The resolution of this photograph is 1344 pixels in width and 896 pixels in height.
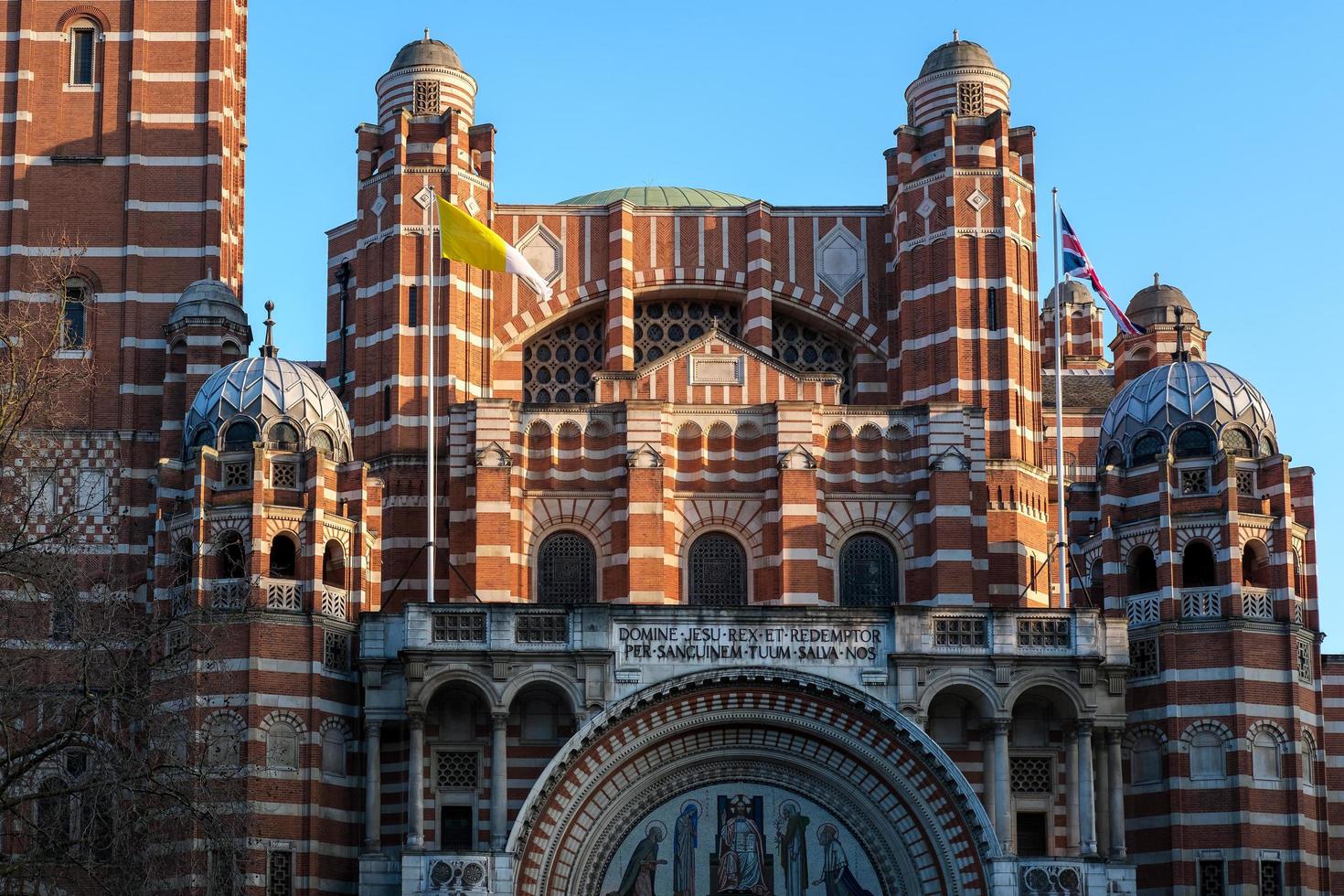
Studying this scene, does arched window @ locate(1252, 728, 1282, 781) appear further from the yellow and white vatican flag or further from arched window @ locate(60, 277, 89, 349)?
arched window @ locate(60, 277, 89, 349)

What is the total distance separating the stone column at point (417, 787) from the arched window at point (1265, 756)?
18.6 meters

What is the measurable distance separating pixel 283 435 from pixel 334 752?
7.46 meters

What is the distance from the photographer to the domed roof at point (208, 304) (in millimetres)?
63469

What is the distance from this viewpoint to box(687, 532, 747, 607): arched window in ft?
200

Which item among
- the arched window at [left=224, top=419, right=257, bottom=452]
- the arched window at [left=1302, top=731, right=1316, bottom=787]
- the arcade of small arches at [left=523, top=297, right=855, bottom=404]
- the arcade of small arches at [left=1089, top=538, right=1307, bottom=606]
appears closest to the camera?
the arched window at [left=1302, top=731, right=1316, bottom=787]

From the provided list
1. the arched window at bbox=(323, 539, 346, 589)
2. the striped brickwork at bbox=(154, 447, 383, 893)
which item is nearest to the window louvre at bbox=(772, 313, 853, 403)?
the striped brickwork at bbox=(154, 447, 383, 893)

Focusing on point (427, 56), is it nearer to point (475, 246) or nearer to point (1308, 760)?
point (475, 246)

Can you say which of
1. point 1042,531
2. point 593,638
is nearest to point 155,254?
point 593,638

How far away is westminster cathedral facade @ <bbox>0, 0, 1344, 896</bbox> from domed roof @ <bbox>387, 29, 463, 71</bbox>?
22 centimetres

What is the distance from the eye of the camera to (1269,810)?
56562 mm

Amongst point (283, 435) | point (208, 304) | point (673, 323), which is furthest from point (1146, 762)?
point (208, 304)

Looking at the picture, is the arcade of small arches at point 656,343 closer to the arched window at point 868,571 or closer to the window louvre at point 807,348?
the window louvre at point 807,348

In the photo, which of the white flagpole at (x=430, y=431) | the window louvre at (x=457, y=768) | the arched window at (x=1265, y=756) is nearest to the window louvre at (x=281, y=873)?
the window louvre at (x=457, y=768)

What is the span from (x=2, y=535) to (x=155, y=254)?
86.9 feet
